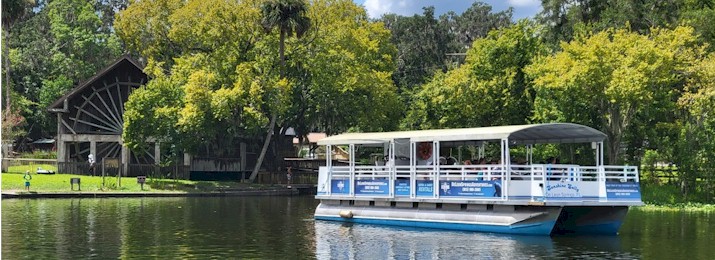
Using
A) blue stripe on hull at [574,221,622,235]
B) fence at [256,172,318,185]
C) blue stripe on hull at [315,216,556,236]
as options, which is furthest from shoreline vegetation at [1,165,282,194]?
blue stripe on hull at [574,221,622,235]

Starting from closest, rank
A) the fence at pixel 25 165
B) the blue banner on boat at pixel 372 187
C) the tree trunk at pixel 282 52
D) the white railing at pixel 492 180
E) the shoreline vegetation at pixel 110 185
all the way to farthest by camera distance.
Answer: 1. the white railing at pixel 492 180
2. the blue banner on boat at pixel 372 187
3. the shoreline vegetation at pixel 110 185
4. the tree trunk at pixel 282 52
5. the fence at pixel 25 165

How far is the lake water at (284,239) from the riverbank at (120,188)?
11540 mm

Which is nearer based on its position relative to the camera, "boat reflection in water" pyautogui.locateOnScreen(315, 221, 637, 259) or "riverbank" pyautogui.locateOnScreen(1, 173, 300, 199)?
"boat reflection in water" pyautogui.locateOnScreen(315, 221, 637, 259)

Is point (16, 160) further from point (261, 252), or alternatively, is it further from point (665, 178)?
point (261, 252)

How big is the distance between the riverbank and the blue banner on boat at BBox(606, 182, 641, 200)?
1328 inches

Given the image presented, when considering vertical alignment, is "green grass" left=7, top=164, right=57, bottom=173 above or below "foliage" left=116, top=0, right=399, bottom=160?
below

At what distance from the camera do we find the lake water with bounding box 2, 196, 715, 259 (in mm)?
26031

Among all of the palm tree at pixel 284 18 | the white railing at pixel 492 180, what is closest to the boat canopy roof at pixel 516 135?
the white railing at pixel 492 180

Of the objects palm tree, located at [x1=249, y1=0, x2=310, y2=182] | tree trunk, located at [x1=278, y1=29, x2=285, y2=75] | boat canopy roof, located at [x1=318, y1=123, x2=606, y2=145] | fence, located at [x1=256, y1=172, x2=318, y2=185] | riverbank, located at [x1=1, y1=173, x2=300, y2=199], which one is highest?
palm tree, located at [x1=249, y1=0, x2=310, y2=182]

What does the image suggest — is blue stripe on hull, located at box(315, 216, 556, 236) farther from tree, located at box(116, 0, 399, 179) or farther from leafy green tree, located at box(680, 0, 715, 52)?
tree, located at box(116, 0, 399, 179)

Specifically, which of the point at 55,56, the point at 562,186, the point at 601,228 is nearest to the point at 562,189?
the point at 562,186

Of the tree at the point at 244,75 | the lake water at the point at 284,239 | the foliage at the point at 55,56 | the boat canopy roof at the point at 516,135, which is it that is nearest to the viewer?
the lake water at the point at 284,239

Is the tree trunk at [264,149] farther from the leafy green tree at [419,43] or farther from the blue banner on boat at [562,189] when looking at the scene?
the blue banner on boat at [562,189]

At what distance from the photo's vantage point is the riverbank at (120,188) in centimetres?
5494
